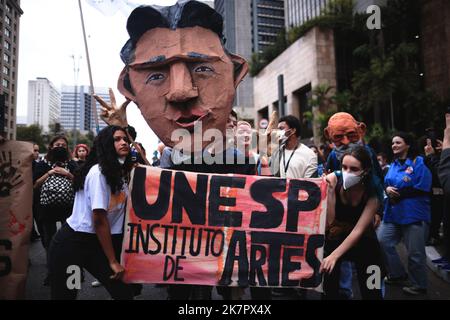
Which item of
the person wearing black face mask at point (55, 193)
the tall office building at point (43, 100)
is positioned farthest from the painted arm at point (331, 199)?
the tall office building at point (43, 100)

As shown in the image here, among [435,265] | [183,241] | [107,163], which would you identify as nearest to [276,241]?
[183,241]

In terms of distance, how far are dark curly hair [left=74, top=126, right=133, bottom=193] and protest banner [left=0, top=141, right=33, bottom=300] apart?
18.5 inches

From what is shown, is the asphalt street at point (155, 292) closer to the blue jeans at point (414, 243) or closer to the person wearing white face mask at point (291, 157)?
the blue jeans at point (414, 243)

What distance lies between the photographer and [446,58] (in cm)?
2208

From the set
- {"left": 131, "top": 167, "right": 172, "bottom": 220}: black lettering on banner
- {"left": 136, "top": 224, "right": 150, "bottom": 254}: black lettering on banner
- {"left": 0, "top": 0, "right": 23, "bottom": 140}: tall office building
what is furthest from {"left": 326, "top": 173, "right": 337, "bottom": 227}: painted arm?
{"left": 0, "top": 0, "right": 23, "bottom": 140}: tall office building

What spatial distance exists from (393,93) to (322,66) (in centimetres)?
577

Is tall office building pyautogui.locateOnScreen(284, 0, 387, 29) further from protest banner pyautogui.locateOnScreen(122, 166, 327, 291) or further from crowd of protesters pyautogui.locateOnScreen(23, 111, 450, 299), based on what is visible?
protest banner pyautogui.locateOnScreen(122, 166, 327, 291)

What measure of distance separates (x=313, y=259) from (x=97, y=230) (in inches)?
63.1

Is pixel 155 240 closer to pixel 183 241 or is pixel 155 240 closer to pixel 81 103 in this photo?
pixel 183 241

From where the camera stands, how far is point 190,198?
264 cm

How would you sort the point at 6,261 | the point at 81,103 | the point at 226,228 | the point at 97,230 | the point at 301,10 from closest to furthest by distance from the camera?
the point at 97,230, the point at 6,261, the point at 226,228, the point at 301,10, the point at 81,103

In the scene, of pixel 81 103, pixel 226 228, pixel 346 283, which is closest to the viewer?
pixel 226 228

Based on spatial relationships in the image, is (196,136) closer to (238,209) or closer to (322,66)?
(238,209)

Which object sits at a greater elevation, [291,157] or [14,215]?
[291,157]
